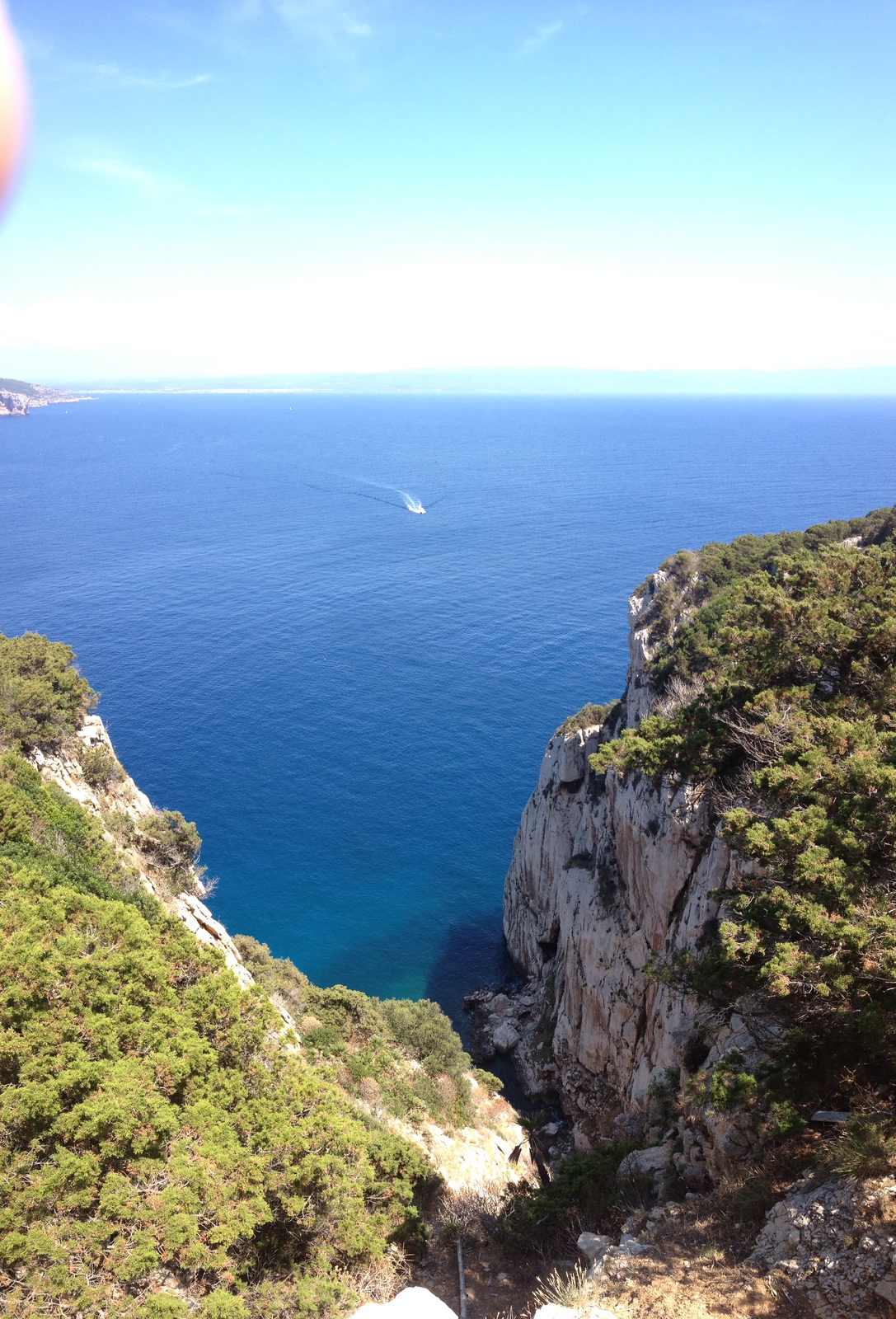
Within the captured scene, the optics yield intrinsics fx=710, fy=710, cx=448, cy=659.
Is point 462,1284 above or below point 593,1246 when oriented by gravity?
below

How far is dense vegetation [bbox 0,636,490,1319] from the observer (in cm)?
1178

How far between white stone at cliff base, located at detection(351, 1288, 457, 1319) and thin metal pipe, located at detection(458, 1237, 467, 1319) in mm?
4530

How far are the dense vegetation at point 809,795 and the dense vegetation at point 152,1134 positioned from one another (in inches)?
367

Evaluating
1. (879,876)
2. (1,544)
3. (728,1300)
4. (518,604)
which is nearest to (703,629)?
(879,876)

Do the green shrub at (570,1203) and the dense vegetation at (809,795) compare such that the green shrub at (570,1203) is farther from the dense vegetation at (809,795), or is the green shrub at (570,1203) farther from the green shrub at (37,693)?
the green shrub at (37,693)

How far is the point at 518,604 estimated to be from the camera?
88.9 meters

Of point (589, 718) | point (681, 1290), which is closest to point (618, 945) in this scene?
point (589, 718)

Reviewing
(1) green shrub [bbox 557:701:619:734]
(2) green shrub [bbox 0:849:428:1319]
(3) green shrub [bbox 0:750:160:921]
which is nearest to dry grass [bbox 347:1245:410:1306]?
(2) green shrub [bbox 0:849:428:1319]

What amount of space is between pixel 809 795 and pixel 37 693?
94.6 feet

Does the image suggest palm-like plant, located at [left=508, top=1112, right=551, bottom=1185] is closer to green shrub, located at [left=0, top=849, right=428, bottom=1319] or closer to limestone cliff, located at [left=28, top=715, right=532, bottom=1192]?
limestone cliff, located at [left=28, top=715, right=532, bottom=1192]

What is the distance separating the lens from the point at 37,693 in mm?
29656

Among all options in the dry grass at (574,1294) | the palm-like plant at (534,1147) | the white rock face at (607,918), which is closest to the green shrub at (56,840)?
the dry grass at (574,1294)

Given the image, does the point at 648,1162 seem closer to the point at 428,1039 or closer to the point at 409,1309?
the point at 409,1309

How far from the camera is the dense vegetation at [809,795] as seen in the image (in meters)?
12.2
